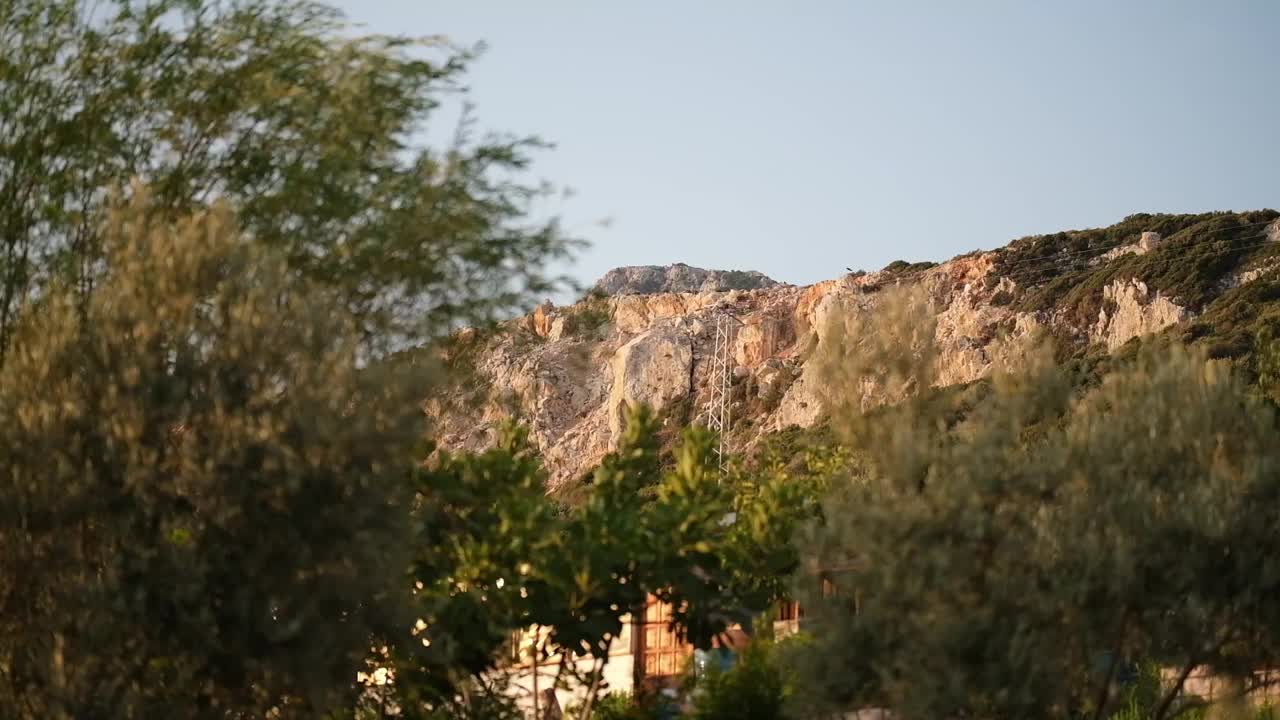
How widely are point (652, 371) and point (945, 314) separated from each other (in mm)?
21980

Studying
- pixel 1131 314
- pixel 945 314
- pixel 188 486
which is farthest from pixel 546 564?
pixel 945 314

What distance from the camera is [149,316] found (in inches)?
475

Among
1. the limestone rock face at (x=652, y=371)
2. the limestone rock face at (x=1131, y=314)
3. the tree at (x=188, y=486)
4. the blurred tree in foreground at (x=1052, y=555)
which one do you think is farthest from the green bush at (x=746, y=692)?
the limestone rock face at (x=652, y=371)

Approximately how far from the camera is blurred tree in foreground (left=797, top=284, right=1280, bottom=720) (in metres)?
13.5

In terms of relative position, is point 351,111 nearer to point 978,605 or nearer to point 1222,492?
point 978,605

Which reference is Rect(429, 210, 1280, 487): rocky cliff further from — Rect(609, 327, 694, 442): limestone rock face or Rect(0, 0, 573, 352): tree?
Rect(0, 0, 573, 352): tree

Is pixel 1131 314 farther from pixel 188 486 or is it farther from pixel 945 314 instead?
pixel 188 486

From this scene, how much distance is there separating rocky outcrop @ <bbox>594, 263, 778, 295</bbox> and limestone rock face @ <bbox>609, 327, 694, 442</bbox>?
46038 mm

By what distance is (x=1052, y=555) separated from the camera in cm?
1394

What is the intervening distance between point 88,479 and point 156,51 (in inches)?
184

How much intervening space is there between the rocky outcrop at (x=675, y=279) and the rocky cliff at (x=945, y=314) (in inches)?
1281

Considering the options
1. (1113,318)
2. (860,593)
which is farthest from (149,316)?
(1113,318)

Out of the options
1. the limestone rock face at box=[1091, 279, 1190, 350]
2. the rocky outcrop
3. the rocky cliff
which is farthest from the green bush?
the rocky outcrop

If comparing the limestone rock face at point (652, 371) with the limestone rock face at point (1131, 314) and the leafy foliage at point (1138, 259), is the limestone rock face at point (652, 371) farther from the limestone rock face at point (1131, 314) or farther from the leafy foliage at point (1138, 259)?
the limestone rock face at point (1131, 314)
